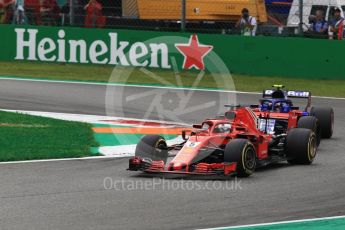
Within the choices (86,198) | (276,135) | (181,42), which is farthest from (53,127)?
(181,42)

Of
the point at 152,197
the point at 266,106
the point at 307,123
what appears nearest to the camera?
the point at 152,197

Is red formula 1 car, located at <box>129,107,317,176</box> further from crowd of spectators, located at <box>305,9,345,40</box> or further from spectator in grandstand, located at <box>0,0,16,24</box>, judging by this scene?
spectator in grandstand, located at <box>0,0,16,24</box>

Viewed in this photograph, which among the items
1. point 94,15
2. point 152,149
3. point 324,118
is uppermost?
point 94,15

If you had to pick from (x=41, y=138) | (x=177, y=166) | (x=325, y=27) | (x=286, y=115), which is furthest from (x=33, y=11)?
(x=177, y=166)

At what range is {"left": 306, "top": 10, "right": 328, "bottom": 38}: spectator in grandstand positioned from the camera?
24.3 meters

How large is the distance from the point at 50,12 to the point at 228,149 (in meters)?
15.3

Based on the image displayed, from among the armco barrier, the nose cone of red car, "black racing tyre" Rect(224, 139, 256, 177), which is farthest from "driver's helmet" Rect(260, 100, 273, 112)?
the armco barrier

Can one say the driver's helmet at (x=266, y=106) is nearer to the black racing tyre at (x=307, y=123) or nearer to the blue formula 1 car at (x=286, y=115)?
the blue formula 1 car at (x=286, y=115)

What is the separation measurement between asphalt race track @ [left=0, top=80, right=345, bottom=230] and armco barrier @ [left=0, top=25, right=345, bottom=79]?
10.3 m

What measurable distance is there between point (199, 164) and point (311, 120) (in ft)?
8.93

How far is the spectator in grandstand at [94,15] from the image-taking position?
2558 centimetres

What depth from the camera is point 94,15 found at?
25.6 m

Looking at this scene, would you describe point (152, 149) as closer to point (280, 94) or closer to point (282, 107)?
point (282, 107)

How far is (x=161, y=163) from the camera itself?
1160 cm
